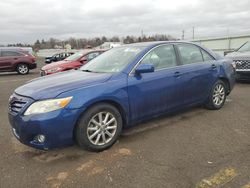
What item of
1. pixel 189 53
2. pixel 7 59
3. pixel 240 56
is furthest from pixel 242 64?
pixel 7 59

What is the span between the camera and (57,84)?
14.1 ft

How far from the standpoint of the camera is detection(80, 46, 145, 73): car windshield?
493cm

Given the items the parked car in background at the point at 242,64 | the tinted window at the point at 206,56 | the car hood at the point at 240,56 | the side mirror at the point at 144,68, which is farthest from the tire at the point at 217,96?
the car hood at the point at 240,56

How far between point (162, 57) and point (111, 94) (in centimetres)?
145

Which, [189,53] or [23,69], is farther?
[23,69]

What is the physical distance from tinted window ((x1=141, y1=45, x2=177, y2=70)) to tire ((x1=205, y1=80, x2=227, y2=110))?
135cm

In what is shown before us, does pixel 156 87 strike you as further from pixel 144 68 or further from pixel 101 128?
pixel 101 128

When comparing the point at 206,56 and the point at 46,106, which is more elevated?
the point at 206,56

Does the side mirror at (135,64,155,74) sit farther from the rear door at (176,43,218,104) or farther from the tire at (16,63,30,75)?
the tire at (16,63,30,75)

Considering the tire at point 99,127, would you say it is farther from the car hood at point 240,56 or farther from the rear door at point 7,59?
the rear door at point 7,59

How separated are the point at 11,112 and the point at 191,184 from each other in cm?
261

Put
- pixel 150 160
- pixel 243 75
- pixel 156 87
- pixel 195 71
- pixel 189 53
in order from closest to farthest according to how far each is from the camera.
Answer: pixel 150 160
pixel 156 87
pixel 195 71
pixel 189 53
pixel 243 75

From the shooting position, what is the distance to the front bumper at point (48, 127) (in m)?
3.84

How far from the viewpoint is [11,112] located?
13.9ft
